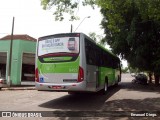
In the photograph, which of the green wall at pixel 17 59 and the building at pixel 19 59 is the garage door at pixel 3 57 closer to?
the building at pixel 19 59

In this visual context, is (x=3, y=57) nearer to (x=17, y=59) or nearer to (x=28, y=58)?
(x=17, y=59)

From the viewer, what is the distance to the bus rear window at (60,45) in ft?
40.7

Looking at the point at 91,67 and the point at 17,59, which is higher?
the point at 17,59

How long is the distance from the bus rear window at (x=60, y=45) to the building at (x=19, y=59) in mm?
16781

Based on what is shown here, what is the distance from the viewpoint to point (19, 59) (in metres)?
29.2

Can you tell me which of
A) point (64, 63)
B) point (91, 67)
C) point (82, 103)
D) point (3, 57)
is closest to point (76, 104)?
point (82, 103)

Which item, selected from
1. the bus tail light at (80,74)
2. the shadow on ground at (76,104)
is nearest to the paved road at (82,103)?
the shadow on ground at (76,104)

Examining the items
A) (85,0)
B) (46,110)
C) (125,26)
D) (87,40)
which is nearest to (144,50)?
(125,26)

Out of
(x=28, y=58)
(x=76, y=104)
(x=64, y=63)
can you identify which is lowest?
(x=76, y=104)

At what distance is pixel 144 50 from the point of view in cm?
2534

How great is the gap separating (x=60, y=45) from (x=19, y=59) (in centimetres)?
1761

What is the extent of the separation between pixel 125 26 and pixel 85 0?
11.3 m

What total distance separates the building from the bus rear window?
55.1ft

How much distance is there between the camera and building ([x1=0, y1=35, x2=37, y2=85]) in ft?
95.4
